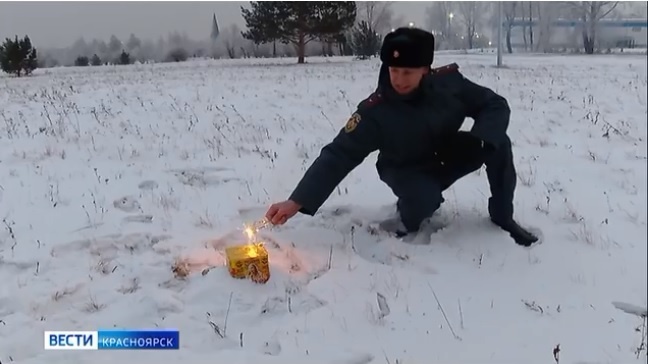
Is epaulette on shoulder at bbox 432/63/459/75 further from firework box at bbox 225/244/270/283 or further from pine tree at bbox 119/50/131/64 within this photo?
pine tree at bbox 119/50/131/64

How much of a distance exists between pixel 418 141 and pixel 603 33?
170cm

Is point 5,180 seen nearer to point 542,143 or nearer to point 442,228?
point 442,228

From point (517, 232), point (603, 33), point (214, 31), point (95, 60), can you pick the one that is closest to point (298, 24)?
point (214, 31)

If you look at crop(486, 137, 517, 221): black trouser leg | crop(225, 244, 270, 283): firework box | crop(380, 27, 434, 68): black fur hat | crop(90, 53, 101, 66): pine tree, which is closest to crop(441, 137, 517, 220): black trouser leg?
crop(486, 137, 517, 221): black trouser leg

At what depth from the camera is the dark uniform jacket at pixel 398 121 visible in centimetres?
313

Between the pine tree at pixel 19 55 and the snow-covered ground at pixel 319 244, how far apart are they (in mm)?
199

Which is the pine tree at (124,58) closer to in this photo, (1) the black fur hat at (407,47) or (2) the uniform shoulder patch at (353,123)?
(2) the uniform shoulder patch at (353,123)

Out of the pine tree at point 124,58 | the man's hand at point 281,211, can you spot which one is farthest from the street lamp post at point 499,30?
Answer: the pine tree at point 124,58

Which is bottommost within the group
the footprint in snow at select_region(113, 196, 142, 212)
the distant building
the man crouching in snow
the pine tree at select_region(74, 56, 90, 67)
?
the footprint in snow at select_region(113, 196, 142, 212)

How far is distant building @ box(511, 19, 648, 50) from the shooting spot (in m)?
1.29

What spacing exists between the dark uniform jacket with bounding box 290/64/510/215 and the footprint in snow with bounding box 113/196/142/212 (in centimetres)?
151

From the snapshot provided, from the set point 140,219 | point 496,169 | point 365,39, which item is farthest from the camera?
point 365,39

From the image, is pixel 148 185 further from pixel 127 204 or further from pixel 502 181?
pixel 502 181

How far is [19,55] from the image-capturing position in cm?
373
